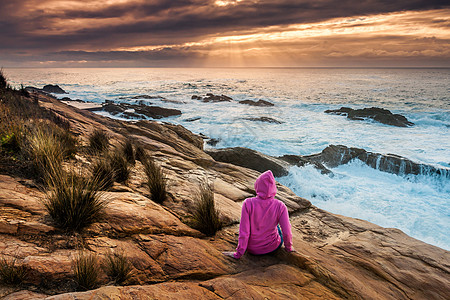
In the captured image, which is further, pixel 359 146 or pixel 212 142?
pixel 359 146

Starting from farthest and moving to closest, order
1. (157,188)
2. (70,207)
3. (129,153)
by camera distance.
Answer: (129,153) < (157,188) < (70,207)

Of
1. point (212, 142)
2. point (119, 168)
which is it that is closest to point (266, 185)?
point (119, 168)

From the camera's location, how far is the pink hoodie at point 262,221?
341cm

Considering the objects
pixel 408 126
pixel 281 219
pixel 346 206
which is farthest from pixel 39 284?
pixel 408 126

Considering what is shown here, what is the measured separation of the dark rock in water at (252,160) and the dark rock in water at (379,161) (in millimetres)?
2994

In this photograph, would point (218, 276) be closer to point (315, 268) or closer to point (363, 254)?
point (315, 268)

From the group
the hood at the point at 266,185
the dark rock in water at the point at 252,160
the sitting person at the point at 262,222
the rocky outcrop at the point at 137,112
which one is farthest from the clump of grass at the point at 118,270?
the rocky outcrop at the point at 137,112

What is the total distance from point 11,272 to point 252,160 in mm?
12197

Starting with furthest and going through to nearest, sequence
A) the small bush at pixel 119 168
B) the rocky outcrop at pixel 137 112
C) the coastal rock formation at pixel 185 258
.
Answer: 1. the rocky outcrop at pixel 137 112
2. the small bush at pixel 119 168
3. the coastal rock formation at pixel 185 258

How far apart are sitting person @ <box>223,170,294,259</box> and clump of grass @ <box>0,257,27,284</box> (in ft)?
7.48

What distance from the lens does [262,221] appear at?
11.5ft

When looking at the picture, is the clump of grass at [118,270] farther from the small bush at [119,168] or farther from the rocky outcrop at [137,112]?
the rocky outcrop at [137,112]

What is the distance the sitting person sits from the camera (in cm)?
340

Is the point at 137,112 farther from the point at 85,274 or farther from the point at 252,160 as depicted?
the point at 85,274
